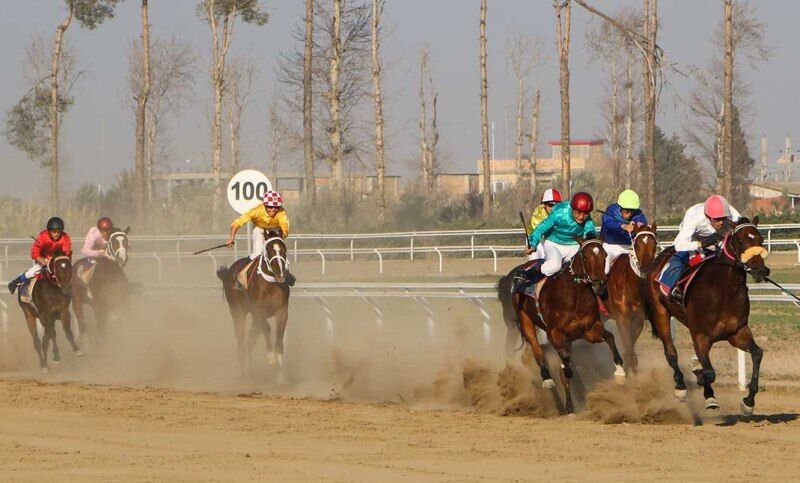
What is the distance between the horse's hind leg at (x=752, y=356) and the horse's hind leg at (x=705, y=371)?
27 centimetres

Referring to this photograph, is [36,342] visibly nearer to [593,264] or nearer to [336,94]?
[593,264]

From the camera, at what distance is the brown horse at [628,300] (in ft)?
44.9

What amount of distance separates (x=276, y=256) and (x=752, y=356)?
22.1ft

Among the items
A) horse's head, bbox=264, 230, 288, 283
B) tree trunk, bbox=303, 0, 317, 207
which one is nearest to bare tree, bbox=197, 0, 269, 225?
tree trunk, bbox=303, 0, 317, 207

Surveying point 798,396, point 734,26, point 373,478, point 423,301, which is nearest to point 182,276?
point 423,301

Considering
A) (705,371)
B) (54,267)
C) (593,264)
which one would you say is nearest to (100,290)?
(54,267)

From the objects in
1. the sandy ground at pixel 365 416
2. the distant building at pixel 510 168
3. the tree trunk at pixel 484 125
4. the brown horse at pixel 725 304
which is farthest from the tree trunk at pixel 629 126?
the brown horse at pixel 725 304

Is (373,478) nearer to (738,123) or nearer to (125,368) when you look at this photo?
(125,368)

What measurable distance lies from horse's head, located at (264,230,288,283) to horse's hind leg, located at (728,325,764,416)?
6.44 metres

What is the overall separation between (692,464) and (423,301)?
9401 mm

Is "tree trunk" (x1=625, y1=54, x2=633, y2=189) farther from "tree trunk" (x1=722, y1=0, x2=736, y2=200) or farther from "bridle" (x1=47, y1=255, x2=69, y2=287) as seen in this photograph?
"bridle" (x1=47, y1=255, x2=69, y2=287)

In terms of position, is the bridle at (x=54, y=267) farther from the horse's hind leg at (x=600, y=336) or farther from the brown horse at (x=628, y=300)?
the horse's hind leg at (x=600, y=336)

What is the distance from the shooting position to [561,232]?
13.5m

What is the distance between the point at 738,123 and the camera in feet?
225
